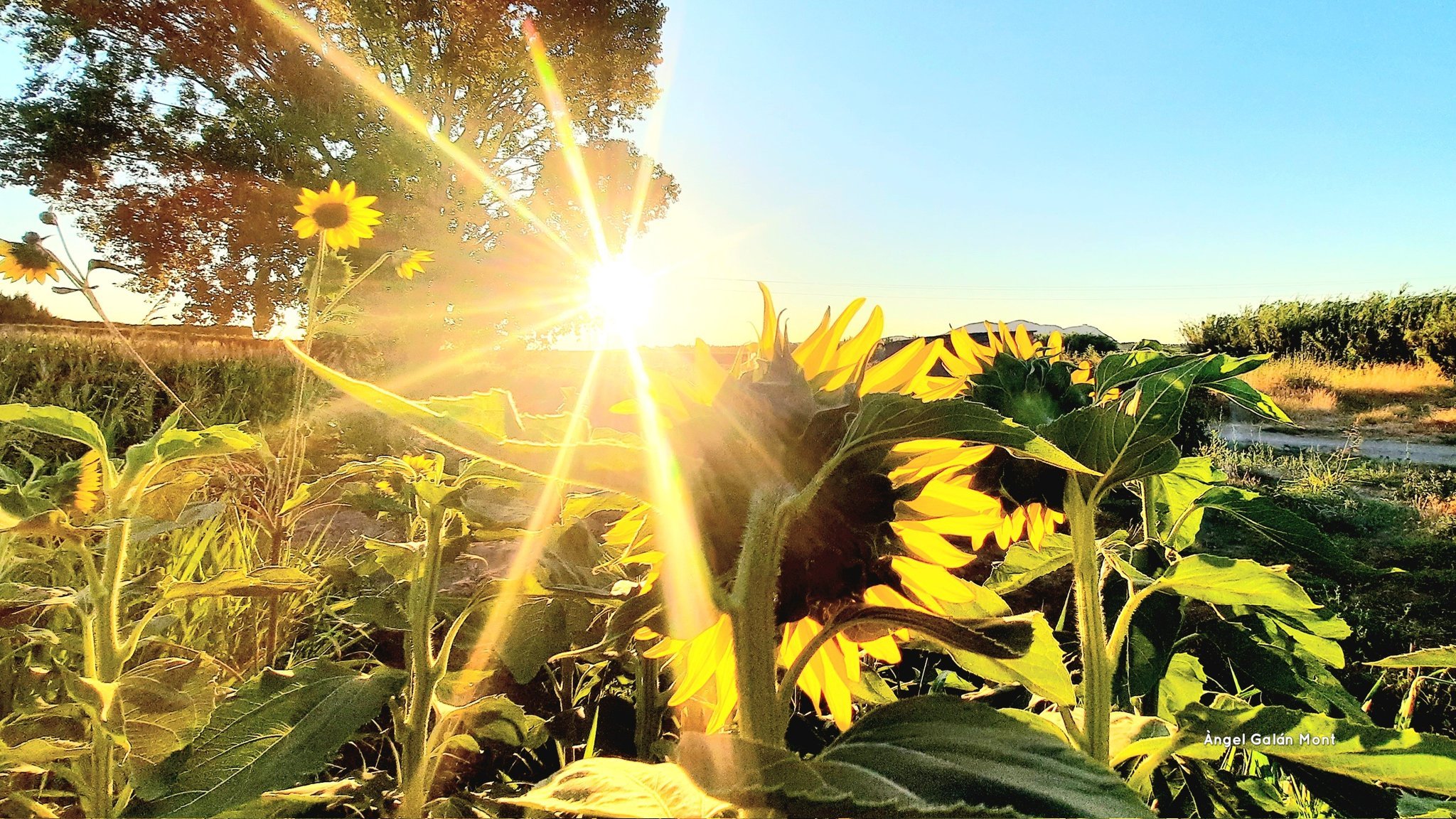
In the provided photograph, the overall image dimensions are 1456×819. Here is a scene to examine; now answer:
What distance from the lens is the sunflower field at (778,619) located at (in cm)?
20

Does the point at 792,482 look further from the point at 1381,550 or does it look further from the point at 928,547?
the point at 1381,550

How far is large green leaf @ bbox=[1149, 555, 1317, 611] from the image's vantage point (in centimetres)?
31

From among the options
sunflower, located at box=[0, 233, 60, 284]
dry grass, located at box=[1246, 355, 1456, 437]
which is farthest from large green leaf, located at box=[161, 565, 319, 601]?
dry grass, located at box=[1246, 355, 1456, 437]

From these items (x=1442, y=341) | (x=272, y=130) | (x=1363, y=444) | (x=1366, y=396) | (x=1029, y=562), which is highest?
(x=272, y=130)

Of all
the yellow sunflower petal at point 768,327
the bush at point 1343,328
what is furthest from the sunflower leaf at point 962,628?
the bush at point 1343,328

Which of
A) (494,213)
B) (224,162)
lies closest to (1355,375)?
(494,213)

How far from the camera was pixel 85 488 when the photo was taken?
0.57m

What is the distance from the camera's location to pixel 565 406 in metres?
0.27

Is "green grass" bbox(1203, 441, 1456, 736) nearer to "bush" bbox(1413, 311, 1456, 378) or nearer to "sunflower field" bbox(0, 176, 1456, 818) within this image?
"sunflower field" bbox(0, 176, 1456, 818)

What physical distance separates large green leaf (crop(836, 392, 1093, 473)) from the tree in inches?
285

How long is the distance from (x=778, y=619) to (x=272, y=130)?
890cm

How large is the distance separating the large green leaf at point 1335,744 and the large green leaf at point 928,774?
0.15m

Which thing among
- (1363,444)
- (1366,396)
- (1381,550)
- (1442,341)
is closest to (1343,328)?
(1442,341)

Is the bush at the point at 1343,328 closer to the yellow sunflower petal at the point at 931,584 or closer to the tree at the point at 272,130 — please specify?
the tree at the point at 272,130
